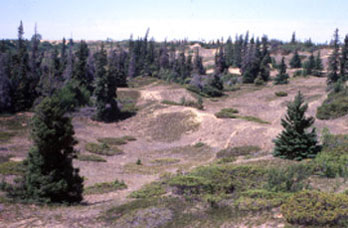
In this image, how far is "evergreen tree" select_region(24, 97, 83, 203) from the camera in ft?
51.5

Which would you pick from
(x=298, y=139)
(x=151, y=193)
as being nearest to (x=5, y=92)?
(x=151, y=193)

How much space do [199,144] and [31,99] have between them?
3328 centimetres

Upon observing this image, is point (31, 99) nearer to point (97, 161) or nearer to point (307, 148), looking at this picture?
point (97, 161)

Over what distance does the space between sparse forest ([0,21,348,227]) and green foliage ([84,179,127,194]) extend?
0.14 meters

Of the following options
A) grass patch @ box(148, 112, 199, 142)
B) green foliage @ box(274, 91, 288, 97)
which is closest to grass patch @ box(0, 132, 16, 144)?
grass patch @ box(148, 112, 199, 142)

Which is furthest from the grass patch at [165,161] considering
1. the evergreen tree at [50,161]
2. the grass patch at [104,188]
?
the evergreen tree at [50,161]

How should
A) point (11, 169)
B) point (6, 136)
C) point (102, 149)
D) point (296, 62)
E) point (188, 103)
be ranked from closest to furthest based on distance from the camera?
point (11, 169)
point (102, 149)
point (6, 136)
point (188, 103)
point (296, 62)

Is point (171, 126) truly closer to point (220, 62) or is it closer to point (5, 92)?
point (5, 92)

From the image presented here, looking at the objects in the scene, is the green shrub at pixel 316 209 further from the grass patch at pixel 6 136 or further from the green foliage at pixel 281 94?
the green foliage at pixel 281 94

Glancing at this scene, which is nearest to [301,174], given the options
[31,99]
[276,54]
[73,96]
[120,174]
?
[120,174]

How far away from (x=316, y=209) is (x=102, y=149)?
29.3m

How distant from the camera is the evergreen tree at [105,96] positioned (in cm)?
5262

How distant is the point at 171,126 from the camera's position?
47.2 m

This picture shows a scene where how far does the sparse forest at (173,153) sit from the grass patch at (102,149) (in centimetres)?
21
